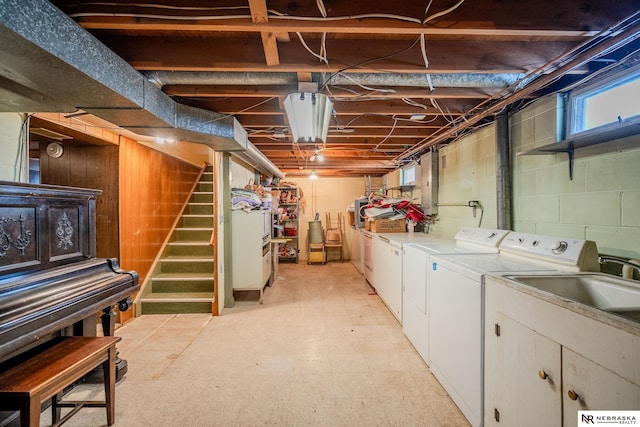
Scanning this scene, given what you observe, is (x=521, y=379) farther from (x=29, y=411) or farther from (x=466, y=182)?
(x=466, y=182)

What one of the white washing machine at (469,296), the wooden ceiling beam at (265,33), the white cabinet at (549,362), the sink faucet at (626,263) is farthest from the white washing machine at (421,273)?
the wooden ceiling beam at (265,33)

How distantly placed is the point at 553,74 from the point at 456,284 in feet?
4.66

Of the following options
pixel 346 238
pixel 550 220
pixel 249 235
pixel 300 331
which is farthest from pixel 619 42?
pixel 346 238

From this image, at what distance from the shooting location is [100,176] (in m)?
3.04

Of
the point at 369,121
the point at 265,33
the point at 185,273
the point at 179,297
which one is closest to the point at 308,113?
the point at 265,33

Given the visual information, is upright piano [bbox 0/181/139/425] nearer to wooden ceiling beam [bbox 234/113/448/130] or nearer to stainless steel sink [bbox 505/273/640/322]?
wooden ceiling beam [bbox 234/113/448/130]

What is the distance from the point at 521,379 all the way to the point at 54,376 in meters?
2.14

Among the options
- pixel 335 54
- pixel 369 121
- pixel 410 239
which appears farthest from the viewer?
pixel 410 239

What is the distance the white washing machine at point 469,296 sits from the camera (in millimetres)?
1536

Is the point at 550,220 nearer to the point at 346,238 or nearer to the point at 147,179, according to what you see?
the point at 147,179

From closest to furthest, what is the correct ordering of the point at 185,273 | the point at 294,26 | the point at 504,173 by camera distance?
the point at 294,26, the point at 504,173, the point at 185,273

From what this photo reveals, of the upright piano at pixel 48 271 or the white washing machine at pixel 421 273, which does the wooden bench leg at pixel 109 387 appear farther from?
the white washing machine at pixel 421 273

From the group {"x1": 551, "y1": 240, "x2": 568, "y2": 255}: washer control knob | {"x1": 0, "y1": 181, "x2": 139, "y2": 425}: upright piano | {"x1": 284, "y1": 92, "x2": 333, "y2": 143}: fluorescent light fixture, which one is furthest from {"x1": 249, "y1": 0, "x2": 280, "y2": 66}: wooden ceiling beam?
{"x1": 551, "y1": 240, "x2": 568, "y2": 255}: washer control knob

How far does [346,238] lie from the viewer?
696cm
